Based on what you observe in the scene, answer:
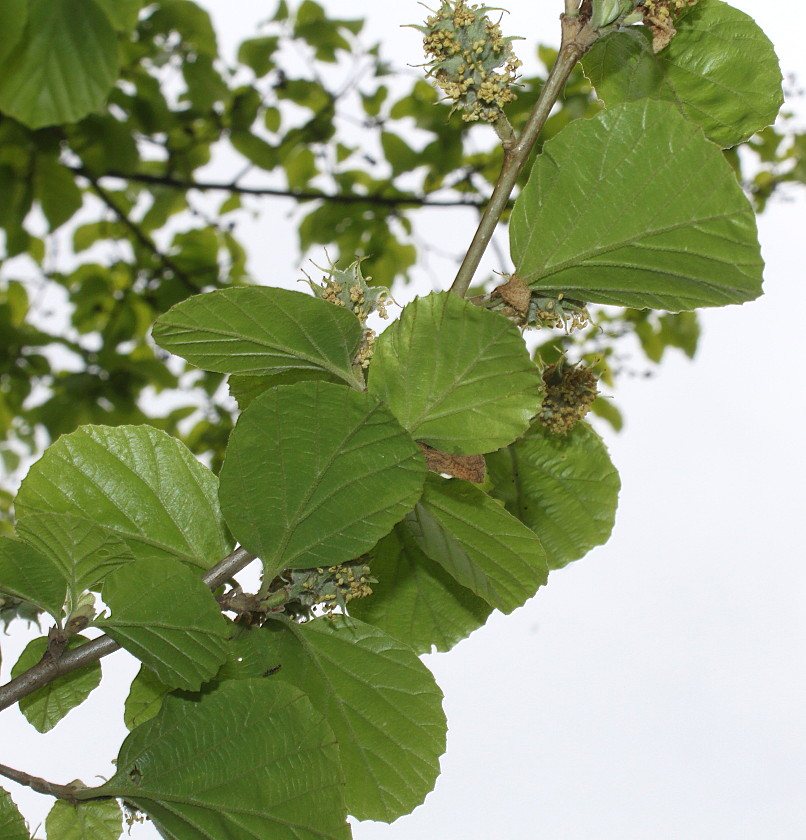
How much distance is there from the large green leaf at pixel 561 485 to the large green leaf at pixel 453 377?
0.95 feet

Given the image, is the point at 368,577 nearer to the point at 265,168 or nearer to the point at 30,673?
the point at 30,673

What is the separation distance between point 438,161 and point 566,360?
83.9 inches

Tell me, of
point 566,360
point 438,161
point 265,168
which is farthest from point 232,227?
point 566,360

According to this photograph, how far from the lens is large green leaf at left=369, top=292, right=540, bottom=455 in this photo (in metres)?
0.48

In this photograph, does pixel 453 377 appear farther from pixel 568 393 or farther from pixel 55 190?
pixel 55 190

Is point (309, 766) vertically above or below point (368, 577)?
below

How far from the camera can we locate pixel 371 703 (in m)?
0.58

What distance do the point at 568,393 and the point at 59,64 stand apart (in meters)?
1.25

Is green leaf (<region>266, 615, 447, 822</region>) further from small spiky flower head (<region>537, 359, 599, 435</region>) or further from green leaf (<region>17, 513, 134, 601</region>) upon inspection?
small spiky flower head (<region>537, 359, 599, 435</region>)

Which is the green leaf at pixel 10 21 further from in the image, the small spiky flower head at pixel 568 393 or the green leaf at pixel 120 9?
the small spiky flower head at pixel 568 393

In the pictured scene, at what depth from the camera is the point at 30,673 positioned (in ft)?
1.67

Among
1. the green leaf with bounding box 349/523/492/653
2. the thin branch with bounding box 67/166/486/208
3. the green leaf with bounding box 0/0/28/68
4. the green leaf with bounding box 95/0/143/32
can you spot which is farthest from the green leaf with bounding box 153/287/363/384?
the thin branch with bounding box 67/166/486/208

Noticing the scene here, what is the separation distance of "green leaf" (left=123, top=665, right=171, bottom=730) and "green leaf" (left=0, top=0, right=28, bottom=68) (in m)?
1.04

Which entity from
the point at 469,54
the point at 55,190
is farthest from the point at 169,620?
the point at 55,190
